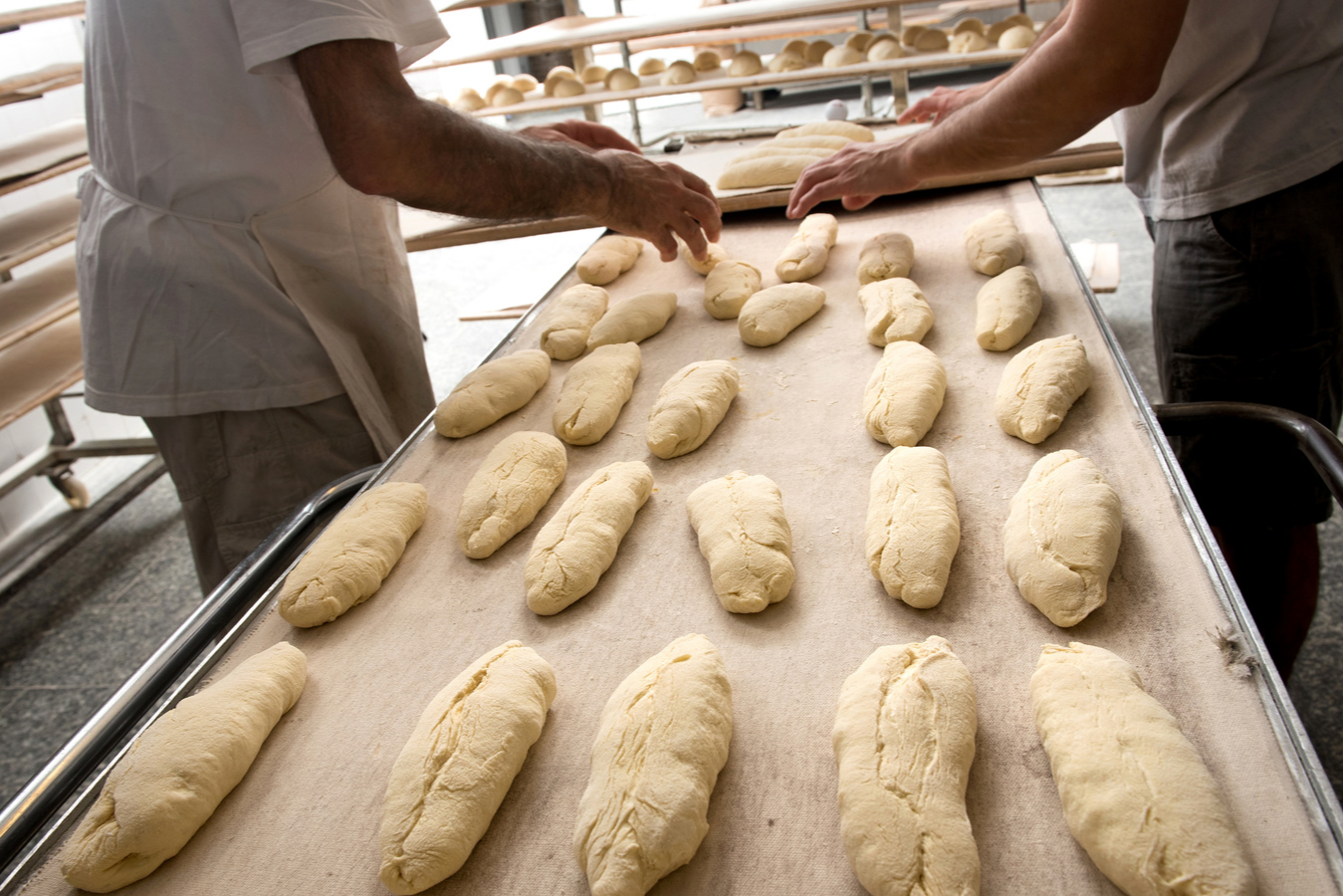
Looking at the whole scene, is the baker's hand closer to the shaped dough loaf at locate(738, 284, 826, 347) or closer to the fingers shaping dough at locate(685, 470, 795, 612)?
the shaped dough loaf at locate(738, 284, 826, 347)

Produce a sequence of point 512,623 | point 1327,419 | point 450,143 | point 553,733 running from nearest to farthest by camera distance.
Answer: point 553,733 → point 512,623 → point 450,143 → point 1327,419

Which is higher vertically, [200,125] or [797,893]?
[200,125]

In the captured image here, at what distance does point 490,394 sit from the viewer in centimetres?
168

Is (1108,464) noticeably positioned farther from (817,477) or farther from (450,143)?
(450,143)

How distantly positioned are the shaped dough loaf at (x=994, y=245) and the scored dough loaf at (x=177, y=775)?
1620mm

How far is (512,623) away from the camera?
1201mm

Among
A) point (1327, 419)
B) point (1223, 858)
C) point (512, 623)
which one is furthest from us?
point (1327, 419)

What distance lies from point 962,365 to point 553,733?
1070mm

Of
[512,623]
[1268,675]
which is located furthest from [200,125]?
[1268,675]

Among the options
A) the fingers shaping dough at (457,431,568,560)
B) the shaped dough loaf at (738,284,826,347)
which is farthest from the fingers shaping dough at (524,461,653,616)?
the shaped dough loaf at (738,284,826,347)

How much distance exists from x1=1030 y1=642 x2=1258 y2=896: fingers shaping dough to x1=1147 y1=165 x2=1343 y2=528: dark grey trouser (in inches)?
40.6

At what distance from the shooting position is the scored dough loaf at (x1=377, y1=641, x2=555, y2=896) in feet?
2.83

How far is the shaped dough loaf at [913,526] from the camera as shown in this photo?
111cm

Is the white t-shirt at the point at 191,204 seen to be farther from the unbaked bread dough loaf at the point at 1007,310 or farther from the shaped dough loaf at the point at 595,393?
the unbaked bread dough loaf at the point at 1007,310
